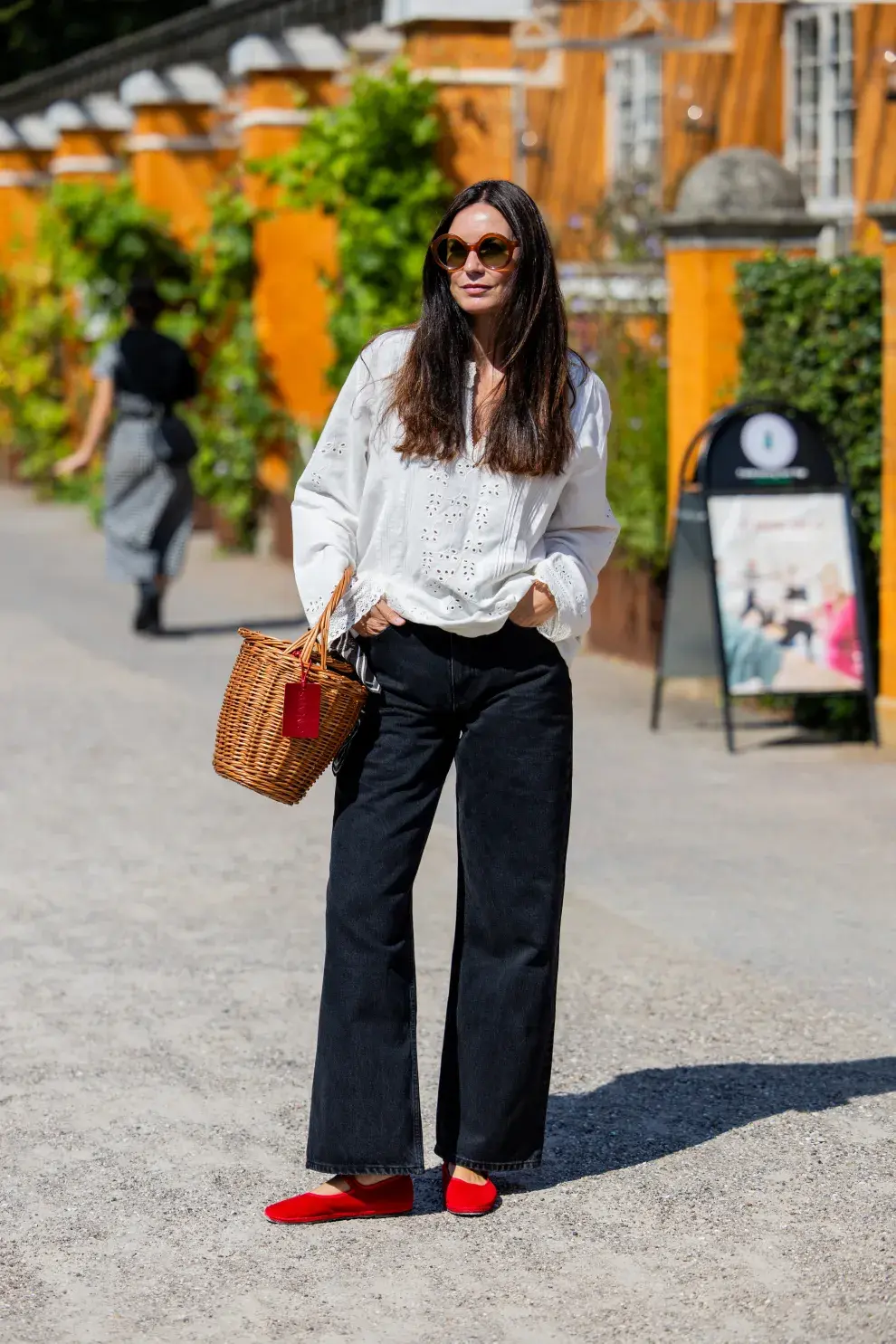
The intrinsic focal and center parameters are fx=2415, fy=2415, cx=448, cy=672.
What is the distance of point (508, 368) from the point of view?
4246mm

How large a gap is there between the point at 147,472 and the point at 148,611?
74 cm

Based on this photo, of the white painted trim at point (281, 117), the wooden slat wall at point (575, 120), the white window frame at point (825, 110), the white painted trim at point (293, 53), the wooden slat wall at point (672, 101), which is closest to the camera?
the white window frame at point (825, 110)

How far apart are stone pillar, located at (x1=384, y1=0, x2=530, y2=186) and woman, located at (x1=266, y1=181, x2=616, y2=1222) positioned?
9.41 meters

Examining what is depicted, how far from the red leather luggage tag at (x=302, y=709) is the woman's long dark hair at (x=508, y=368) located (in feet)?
1.46

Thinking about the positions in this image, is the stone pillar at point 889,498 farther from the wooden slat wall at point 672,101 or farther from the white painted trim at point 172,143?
the white painted trim at point 172,143

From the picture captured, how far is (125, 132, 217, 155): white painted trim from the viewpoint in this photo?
18906 mm

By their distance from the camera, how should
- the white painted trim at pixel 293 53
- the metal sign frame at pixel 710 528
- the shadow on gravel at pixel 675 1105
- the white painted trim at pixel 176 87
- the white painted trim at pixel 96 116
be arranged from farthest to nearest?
the white painted trim at pixel 96 116
the white painted trim at pixel 176 87
the white painted trim at pixel 293 53
the metal sign frame at pixel 710 528
the shadow on gravel at pixel 675 1105

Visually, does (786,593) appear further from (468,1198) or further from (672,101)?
(672,101)

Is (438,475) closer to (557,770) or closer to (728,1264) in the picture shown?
(557,770)

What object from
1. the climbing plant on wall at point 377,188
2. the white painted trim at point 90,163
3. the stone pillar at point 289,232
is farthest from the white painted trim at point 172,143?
the climbing plant on wall at point 377,188

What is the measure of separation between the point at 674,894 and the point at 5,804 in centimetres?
→ 255

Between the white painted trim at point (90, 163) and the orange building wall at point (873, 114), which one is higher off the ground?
the white painted trim at point (90, 163)

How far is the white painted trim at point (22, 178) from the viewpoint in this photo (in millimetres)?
25781

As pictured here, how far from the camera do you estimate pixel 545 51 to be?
16000mm
